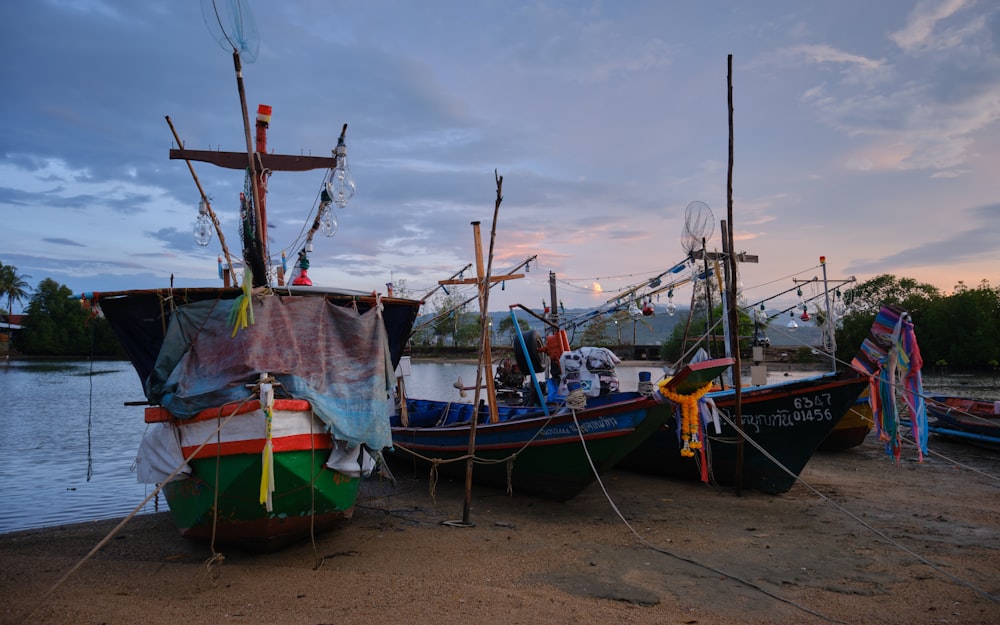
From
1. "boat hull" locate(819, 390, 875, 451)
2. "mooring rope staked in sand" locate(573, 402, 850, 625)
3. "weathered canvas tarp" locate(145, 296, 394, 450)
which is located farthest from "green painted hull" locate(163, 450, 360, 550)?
"boat hull" locate(819, 390, 875, 451)

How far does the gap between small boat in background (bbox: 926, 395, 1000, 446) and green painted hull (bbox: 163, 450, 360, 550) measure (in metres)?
13.0

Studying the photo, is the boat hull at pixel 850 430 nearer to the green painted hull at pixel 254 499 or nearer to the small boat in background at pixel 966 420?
the small boat in background at pixel 966 420

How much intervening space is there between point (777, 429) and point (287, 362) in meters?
7.51

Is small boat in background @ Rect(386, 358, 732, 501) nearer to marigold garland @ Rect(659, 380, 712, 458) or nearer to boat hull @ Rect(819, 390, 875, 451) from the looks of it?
marigold garland @ Rect(659, 380, 712, 458)

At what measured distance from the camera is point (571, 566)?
677cm

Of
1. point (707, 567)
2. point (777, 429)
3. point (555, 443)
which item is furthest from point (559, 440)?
point (777, 429)

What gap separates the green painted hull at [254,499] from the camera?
6.47 meters

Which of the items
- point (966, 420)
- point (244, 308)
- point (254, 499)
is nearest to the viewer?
point (254, 499)

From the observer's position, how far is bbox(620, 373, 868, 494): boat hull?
9359 millimetres

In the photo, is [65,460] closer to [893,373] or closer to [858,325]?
[893,373]

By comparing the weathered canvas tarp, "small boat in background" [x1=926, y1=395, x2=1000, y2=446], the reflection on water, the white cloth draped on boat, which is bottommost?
the reflection on water

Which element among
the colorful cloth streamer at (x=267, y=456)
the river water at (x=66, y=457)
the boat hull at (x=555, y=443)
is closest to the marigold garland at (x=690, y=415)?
the boat hull at (x=555, y=443)

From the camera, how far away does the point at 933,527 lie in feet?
26.6

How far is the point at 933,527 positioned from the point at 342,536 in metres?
7.68
